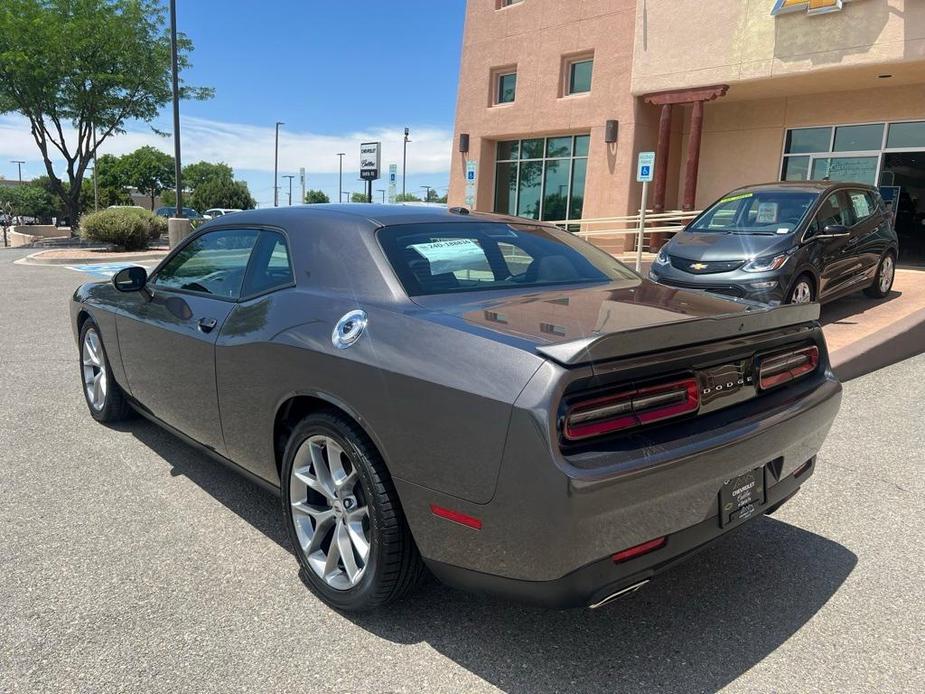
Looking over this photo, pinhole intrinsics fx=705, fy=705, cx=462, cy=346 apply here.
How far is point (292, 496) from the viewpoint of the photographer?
2906 mm

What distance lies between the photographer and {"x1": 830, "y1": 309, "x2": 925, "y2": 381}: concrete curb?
250 inches

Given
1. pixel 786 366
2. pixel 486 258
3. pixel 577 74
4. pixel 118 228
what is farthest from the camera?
pixel 118 228

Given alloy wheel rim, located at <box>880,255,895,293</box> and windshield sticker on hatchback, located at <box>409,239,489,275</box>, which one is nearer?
windshield sticker on hatchback, located at <box>409,239,489,275</box>

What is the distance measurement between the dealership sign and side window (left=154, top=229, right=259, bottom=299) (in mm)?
15847

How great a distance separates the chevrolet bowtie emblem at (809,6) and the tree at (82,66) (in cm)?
2031

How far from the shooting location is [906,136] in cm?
1469

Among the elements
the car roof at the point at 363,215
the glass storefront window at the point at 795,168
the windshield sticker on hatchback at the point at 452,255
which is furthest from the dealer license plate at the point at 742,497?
the glass storefront window at the point at 795,168

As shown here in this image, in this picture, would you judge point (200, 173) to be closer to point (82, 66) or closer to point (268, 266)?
point (82, 66)

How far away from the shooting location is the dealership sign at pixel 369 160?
19.4 metres

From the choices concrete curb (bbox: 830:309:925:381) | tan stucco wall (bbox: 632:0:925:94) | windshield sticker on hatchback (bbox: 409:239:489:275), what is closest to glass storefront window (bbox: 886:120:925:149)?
tan stucco wall (bbox: 632:0:925:94)

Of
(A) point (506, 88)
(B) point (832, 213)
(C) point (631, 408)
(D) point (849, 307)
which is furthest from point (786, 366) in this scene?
(A) point (506, 88)

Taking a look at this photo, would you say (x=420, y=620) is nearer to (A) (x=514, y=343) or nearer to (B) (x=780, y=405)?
(A) (x=514, y=343)

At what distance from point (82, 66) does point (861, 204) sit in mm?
24261

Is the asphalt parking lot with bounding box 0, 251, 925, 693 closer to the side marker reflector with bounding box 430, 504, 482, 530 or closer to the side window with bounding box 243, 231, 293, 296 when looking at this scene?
the side marker reflector with bounding box 430, 504, 482, 530
